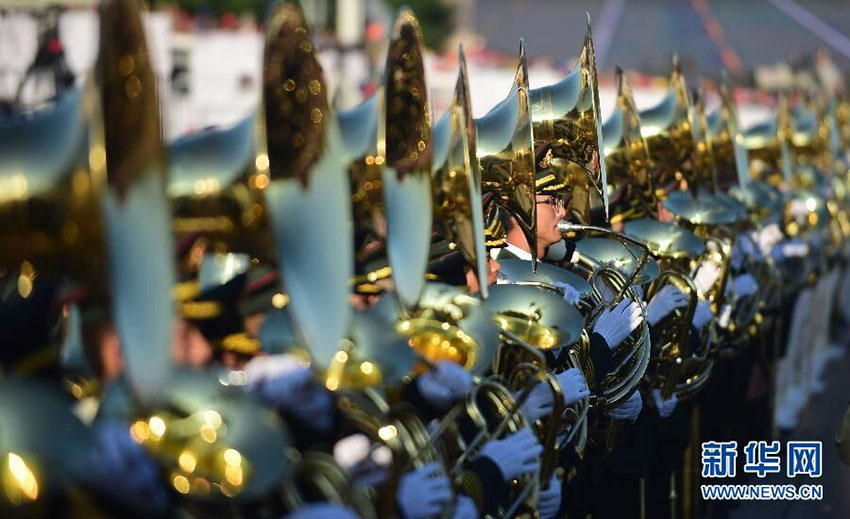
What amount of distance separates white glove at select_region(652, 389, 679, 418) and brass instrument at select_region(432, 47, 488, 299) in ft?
5.03

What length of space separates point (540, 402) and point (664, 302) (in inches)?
51.6

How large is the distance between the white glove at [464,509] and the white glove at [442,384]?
0.53 feet

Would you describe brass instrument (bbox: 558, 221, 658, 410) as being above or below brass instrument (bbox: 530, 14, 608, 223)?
below

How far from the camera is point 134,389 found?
6.15 ft

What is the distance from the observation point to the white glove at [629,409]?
376 centimetres

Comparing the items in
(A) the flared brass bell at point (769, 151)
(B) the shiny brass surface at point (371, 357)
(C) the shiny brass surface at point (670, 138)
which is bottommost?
(B) the shiny brass surface at point (371, 357)

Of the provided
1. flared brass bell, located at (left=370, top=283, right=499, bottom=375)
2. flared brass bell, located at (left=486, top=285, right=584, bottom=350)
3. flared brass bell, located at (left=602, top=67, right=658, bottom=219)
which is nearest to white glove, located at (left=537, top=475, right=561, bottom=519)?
flared brass bell, located at (left=486, top=285, right=584, bottom=350)

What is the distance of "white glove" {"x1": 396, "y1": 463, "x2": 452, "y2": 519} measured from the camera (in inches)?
93.6

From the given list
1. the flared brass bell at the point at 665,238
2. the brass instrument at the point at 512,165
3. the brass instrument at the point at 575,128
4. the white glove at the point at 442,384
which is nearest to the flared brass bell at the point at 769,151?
the flared brass bell at the point at 665,238

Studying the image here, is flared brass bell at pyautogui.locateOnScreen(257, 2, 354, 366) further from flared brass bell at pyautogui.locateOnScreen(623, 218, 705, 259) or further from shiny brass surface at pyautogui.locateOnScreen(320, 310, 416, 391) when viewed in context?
flared brass bell at pyautogui.locateOnScreen(623, 218, 705, 259)

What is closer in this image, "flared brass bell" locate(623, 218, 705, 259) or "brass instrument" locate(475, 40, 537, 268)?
"brass instrument" locate(475, 40, 537, 268)

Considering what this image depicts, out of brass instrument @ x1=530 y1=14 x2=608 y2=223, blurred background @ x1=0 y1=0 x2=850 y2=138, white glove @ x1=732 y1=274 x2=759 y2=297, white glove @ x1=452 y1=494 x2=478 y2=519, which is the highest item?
blurred background @ x1=0 y1=0 x2=850 y2=138

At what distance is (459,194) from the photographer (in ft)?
9.23

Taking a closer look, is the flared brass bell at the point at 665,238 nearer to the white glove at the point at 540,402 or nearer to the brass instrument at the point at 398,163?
the white glove at the point at 540,402
